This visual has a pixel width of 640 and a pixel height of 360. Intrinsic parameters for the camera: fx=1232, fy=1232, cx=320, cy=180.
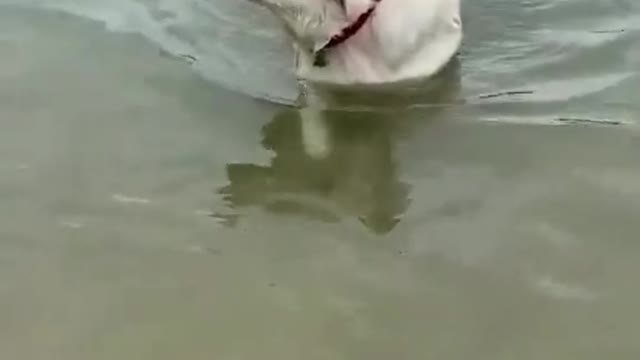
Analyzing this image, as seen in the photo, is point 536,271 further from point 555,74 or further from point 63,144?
point 63,144

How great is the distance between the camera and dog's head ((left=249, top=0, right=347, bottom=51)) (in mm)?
4996

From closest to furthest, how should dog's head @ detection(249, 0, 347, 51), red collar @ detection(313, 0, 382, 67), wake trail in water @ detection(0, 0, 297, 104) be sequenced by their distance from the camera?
dog's head @ detection(249, 0, 347, 51) → red collar @ detection(313, 0, 382, 67) → wake trail in water @ detection(0, 0, 297, 104)

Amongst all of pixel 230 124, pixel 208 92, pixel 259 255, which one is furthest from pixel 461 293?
pixel 208 92

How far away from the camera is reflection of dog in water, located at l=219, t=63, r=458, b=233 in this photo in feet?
15.6

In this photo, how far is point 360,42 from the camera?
5297 mm

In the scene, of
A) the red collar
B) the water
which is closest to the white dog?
the red collar

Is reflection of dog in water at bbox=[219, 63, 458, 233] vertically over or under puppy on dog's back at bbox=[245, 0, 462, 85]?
under

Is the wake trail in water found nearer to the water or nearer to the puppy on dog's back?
the water

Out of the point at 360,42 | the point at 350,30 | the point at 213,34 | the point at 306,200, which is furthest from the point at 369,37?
the point at 213,34

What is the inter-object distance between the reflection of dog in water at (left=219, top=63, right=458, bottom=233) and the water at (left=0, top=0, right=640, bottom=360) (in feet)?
0.04

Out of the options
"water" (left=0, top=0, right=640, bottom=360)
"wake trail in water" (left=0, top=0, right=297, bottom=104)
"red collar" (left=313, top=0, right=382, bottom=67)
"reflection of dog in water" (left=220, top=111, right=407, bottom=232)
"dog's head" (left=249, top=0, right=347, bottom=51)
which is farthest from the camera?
"wake trail in water" (left=0, top=0, right=297, bottom=104)

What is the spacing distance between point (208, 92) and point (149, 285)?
158 cm

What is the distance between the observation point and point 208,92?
568 centimetres

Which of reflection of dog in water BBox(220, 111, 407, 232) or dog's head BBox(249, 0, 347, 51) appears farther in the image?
dog's head BBox(249, 0, 347, 51)
